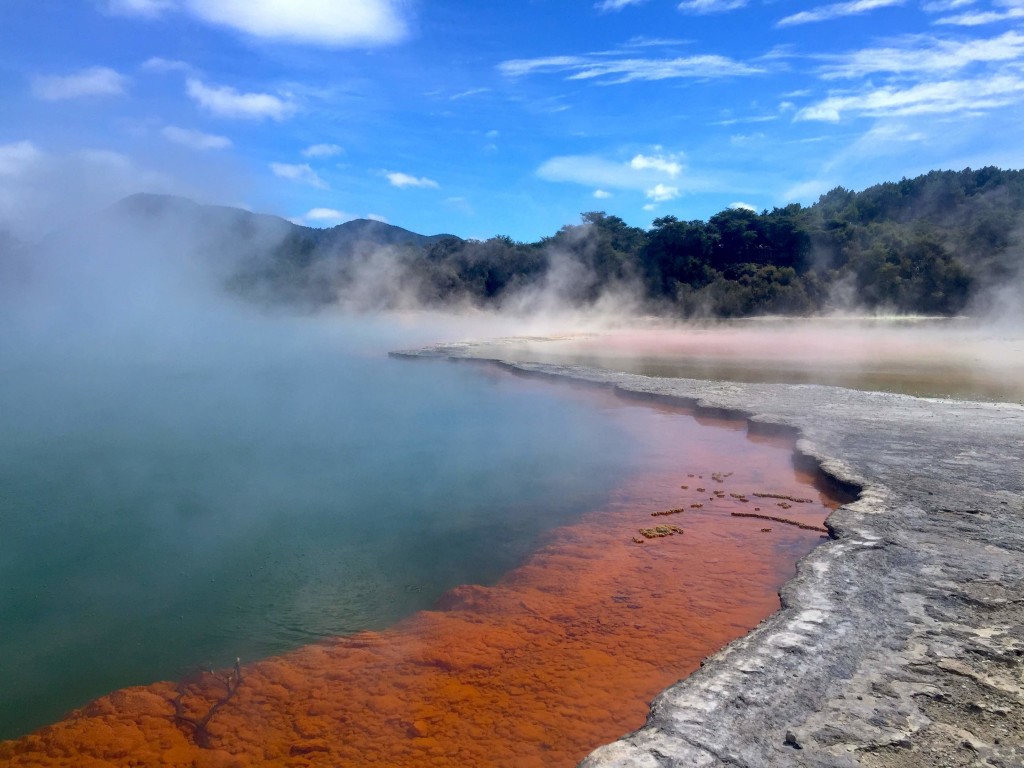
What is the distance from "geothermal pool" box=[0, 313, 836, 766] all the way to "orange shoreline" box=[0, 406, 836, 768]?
0.01 metres

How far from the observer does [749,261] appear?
24688 mm

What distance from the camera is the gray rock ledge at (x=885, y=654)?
190 centimetres

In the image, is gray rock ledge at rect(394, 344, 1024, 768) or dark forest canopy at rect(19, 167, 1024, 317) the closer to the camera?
gray rock ledge at rect(394, 344, 1024, 768)

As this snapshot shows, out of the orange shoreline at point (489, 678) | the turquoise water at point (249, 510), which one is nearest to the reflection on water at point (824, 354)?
the turquoise water at point (249, 510)

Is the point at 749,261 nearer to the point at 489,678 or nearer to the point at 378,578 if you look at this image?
the point at 378,578

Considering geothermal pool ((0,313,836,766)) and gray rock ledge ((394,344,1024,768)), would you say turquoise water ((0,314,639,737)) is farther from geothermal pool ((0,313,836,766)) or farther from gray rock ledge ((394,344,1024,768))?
gray rock ledge ((394,344,1024,768))

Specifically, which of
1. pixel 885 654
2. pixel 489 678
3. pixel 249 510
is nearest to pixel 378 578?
pixel 489 678

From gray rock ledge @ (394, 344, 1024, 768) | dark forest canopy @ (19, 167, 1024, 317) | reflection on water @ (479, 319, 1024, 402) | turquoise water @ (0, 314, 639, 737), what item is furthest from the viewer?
dark forest canopy @ (19, 167, 1024, 317)

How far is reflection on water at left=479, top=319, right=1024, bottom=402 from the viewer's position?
9719 mm

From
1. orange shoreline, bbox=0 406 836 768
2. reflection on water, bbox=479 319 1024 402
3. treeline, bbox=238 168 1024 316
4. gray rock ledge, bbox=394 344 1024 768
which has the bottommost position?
orange shoreline, bbox=0 406 836 768

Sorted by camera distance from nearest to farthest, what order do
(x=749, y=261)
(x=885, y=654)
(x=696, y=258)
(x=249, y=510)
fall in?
(x=885, y=654), (x=249, y=510), (x=749, y=261), (x=696, y=258)

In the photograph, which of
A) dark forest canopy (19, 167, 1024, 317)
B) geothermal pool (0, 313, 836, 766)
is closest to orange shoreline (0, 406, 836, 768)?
geothermal pool (0, 313, 836, 766)

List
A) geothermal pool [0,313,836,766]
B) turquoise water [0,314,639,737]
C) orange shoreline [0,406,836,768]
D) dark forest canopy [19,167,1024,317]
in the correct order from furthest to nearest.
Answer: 1. dark forest canopy [19,167,1024,317]
2. turquoise water [0,314,639,737]
3. geothermal pool [0,313,836,766]
4. orange shoreline [0,406,836,768]

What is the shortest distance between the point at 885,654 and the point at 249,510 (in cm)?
385
